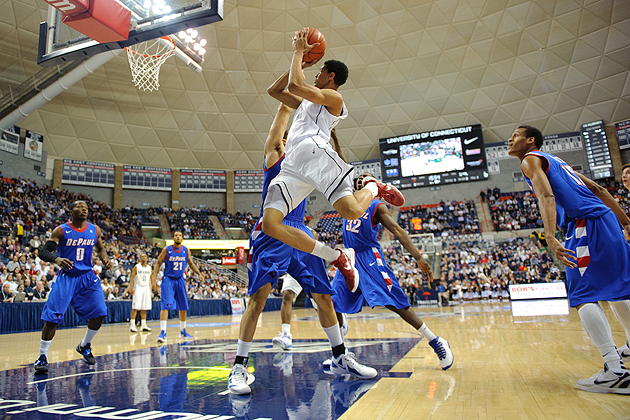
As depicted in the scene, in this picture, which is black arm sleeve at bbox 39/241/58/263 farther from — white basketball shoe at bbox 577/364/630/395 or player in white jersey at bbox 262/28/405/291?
white basketball shoe at bbox 577/364/630/395

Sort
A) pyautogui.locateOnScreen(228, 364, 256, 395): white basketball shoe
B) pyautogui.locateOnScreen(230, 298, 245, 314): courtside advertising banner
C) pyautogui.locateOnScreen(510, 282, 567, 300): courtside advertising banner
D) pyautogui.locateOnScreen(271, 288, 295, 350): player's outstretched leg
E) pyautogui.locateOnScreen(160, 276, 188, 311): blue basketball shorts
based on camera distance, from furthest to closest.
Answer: pyautogui.locateOnScreen(230, 298, 245, 314): courtside advertising banner < pyautogui.locateOnScreen(510, 282, 567, 300): courtside advertising banner < pyautogui.locateOnScreen(160, 276, 188, 311): blue basketball shorts < pyautogui.locateOnScreen(271, 288, 295, 350): player's outstretched leg < pyautogui.locateOnScreen(228, 364, 256, 395): white basketball shoe

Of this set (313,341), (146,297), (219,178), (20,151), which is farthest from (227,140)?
(313,341)

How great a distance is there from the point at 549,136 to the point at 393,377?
30151mm

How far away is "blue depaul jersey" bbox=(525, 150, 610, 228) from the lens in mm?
2879

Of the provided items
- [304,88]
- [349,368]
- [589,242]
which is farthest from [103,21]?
[589,242]

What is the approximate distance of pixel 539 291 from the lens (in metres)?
16.7

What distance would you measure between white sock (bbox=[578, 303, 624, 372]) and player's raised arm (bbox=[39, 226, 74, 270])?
194 inches

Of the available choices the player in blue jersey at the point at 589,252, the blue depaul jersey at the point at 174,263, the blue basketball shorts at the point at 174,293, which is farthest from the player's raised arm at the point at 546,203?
the blue basketball shorts at the point at 174,293

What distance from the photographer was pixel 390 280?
13.3 feet

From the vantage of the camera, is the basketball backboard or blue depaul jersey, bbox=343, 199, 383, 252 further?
the basketball backboard

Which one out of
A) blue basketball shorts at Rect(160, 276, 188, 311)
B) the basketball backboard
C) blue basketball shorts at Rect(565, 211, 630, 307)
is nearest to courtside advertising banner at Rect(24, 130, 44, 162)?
the basketball backboard

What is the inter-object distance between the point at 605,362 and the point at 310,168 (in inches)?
94.6

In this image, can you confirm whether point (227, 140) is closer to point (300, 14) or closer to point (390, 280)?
point (300, 14)

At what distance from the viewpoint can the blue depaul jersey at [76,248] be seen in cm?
478
